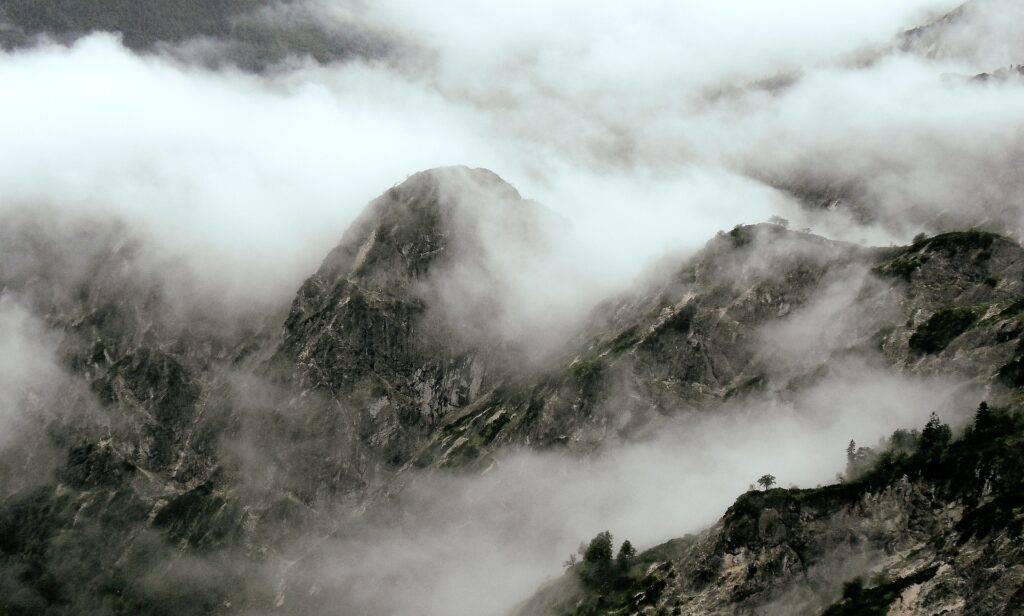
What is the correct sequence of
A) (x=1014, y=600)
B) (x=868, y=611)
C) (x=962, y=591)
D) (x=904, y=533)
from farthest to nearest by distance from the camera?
(x=904, y=533)
(x=868, y=611)
(x=962, y=591)
(x=1014, y=600)

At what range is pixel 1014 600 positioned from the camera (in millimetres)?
157750

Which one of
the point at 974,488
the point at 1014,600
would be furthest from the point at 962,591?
the point at 974,488

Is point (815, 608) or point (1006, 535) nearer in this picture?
point (1006, 535)

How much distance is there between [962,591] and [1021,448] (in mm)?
31891

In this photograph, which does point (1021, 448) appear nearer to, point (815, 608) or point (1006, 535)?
point (1006, 535)

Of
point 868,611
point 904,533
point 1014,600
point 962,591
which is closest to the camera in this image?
point 1014,600

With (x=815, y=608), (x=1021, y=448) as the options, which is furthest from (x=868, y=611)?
(x=1021, y=448)

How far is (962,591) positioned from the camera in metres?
168

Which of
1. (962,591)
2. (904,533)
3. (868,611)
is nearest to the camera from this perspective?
(962,591)

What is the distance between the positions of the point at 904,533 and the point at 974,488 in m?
17.1

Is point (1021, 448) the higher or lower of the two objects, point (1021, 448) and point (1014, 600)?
the higher

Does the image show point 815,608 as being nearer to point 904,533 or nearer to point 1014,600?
point 904,533

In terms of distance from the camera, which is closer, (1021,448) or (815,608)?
(1021,448)

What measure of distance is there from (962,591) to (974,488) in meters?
26.7
